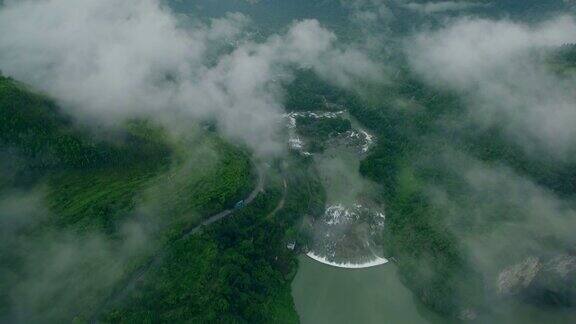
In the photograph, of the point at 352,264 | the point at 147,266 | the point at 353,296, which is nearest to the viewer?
the point at 147,266

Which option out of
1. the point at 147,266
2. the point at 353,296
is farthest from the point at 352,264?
the point at 147,266

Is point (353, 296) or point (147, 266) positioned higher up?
point (147, 266)

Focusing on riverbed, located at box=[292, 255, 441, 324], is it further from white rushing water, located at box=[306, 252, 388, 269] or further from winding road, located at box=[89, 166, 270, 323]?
winding road, located at box=[89, 166, 270, 323]

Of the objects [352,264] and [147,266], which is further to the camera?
[352,264]

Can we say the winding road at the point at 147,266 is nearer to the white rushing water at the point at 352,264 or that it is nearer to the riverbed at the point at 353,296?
the white rushing water at the point at 352,264

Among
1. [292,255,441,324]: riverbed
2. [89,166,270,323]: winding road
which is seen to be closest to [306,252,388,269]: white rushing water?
[292,255,441,324]: riverbed

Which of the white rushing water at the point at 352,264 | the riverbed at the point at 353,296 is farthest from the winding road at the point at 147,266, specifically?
the riverbed at the point at 353,296

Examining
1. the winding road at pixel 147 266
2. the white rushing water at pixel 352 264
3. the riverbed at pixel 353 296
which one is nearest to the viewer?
the winding road at pixel 147 266

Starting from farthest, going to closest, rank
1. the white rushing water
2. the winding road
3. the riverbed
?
the white rushing water < the riverbed < the winding road

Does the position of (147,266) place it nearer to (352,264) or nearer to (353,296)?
(353,296)

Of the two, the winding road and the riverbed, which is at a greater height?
the winding road

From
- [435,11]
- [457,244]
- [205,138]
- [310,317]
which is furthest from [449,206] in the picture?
[435,11]
